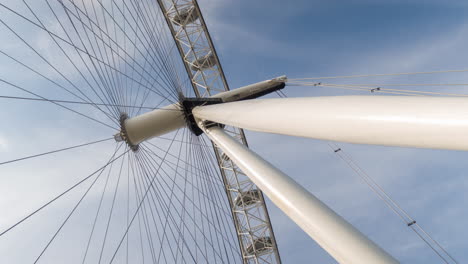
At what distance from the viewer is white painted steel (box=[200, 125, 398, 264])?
167 inches

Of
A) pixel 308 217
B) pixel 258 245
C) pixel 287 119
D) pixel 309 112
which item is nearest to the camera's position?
pixel 309 112

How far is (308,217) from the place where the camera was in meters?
5.00

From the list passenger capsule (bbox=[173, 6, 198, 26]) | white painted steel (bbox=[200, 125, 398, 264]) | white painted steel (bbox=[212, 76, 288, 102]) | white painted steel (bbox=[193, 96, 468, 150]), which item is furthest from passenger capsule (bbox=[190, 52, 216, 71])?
white painted steel (bbox=[193, 96, 468, 150])

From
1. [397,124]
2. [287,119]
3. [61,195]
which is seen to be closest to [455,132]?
[397,124]

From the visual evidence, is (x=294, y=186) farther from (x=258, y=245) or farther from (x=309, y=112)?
(x=258, y=245)

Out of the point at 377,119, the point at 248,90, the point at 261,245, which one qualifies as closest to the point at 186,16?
the point at 248,90

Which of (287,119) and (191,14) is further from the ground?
(191,14)

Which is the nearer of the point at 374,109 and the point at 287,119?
the point at 374,109

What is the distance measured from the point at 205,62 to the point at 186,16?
309 cm

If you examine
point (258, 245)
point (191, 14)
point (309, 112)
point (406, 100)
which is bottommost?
point (406, 100)

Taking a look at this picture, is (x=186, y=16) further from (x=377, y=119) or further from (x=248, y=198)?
(x=377, y=119)

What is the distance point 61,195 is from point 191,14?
1593cm

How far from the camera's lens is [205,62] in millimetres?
22484

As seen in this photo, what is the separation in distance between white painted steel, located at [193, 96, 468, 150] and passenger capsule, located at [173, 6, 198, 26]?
17.9m
